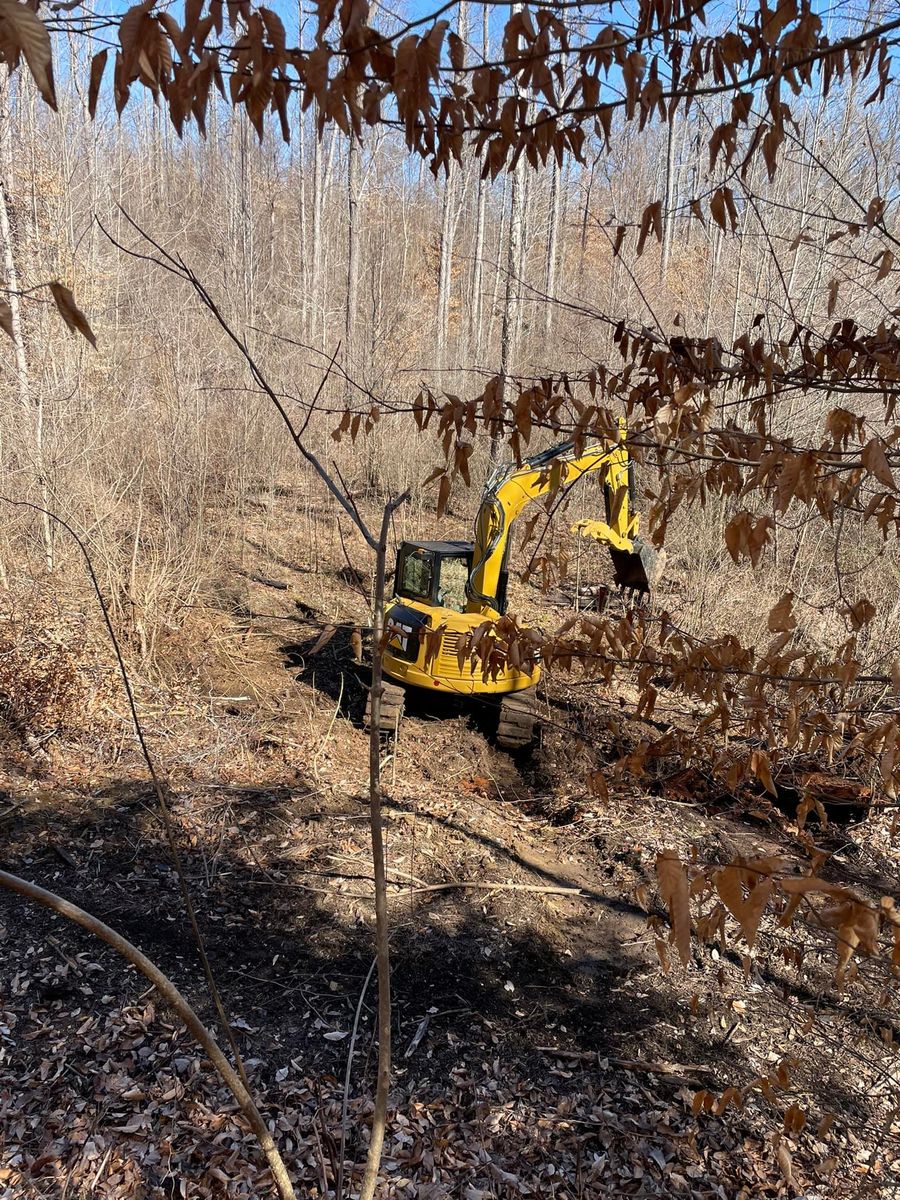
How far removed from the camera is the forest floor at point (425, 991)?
334 centimetres

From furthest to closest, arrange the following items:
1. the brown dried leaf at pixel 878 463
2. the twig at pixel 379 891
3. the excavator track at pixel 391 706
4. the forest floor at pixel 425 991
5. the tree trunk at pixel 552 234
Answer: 1. the tree trunk at pixel 552 234
2. the excavator track at pixel 391 706
3. the forest floor at pixel 425 991
4. the brown dried leaf at pixel 878 463
5. the twig at pixel 379 891

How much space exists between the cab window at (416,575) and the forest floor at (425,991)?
143 centimetres

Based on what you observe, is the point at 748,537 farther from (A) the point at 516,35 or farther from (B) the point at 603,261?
(B) the point at 603,261

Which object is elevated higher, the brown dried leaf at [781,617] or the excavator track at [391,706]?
the brown dried leaf at [781,617]

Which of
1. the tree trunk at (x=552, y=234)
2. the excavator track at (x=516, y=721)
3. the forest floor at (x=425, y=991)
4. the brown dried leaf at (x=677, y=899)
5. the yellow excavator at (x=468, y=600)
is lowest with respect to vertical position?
the forest floor at (x=425, y=991)

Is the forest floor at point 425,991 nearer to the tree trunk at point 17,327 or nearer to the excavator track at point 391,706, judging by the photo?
the excavator track at point 391,706

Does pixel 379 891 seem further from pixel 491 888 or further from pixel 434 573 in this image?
pixel 434 573

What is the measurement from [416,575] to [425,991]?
13.5 ft

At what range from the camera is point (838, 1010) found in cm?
441

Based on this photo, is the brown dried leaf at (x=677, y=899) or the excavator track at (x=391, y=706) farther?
the excavator track at (x=391, y=706)

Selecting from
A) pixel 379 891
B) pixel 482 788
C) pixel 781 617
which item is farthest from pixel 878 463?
pixel 482 788

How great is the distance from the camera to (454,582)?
7828 millimetres

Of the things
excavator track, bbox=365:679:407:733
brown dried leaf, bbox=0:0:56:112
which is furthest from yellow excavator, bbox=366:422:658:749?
brown dried leaf, bbox=0:0:56:112

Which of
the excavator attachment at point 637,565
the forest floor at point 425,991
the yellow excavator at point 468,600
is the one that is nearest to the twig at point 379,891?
the forest floor at point 425,991
